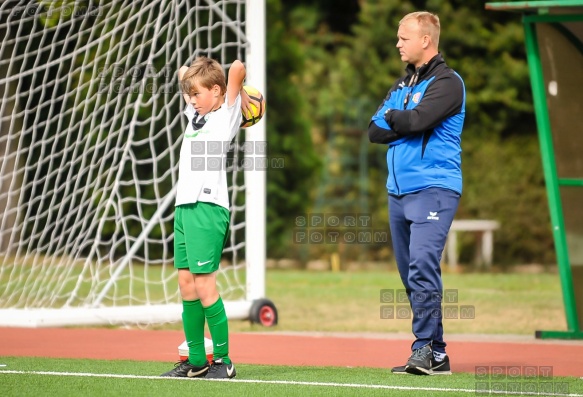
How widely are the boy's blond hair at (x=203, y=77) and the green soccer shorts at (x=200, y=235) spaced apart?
70 centimetres

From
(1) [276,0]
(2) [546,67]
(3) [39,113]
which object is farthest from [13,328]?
(1) [276,0]

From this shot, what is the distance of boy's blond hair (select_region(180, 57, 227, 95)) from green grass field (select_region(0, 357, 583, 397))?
5.68 ft

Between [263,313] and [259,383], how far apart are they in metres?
4.20

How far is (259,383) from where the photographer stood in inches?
236

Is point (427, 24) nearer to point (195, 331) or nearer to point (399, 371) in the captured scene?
point (399, 371)

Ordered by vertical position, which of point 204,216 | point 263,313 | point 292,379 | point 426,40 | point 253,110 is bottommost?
point 292,379

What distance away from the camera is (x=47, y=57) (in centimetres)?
1023

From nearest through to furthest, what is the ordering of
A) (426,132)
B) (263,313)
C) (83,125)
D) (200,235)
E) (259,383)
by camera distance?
1. (259,383)
2. (200,235)
3. (426,132)
4. (263,313)
5. (83,125)

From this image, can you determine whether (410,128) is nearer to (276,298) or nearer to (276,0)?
(276,298)

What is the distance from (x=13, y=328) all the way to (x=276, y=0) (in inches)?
471

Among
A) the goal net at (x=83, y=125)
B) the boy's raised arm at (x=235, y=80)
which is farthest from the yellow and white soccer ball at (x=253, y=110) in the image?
the goal net at (x=83, y=125)

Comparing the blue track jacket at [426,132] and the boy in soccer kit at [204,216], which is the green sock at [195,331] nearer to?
the boy in soccer kit at [204,216]

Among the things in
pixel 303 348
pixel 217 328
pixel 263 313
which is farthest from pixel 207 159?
pixel 263 313

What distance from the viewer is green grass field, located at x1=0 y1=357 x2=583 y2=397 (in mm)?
5652
